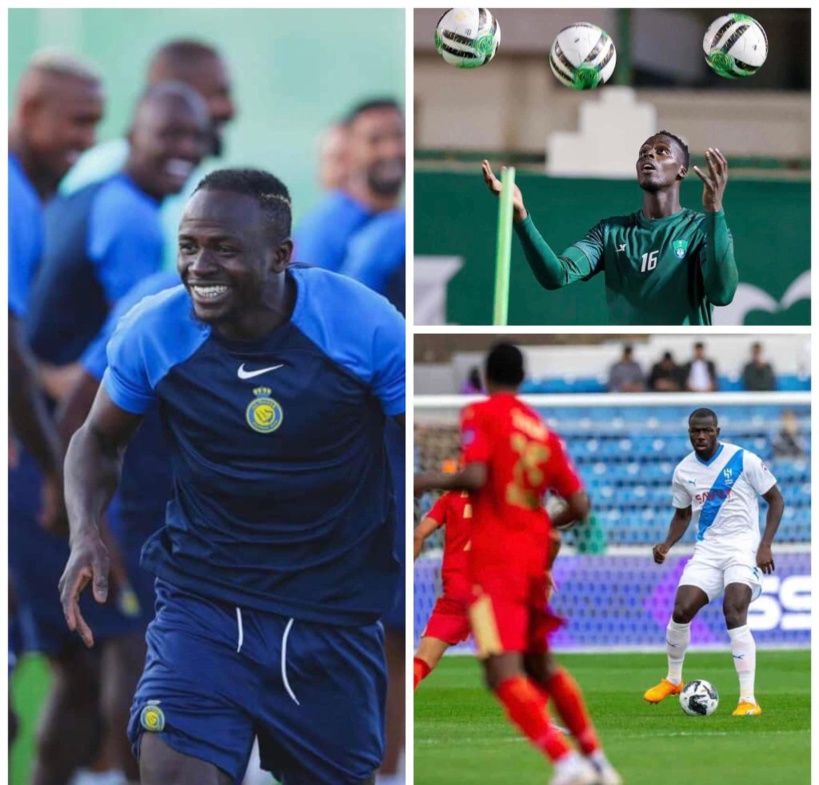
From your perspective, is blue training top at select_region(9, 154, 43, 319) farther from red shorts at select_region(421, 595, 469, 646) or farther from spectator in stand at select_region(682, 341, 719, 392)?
spectator in stand at select_region(682, 341, 719, 392)

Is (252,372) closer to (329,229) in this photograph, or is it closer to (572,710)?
(329,229)

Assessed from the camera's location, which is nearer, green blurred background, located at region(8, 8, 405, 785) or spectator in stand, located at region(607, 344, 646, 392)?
green blurred background, located at region(8, 8, 405, 785)

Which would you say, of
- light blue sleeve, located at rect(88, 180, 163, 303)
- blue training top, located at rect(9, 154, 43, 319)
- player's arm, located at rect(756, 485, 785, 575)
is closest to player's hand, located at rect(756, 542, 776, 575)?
player's arm, located at rect(756, 485, 785, 575)

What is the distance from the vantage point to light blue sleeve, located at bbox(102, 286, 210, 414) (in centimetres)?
521

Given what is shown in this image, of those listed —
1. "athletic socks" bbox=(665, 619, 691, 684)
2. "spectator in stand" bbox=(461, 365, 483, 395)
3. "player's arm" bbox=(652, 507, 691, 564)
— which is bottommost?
"athletic socks" bbox=(665, 619, 691, 684)

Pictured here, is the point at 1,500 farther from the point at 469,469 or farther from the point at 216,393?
the point at 469,469

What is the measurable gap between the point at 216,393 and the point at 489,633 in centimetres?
126

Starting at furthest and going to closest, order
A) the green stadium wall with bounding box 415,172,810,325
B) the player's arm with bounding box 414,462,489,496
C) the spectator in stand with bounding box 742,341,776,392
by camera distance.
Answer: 1. the green stadium wall with bounding box 415,172,810,325
2. the spectator in stand with bounding box 742,341,776,392
3. the player's arm with bounding box 414,462,489,496

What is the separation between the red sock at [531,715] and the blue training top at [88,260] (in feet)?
5.98

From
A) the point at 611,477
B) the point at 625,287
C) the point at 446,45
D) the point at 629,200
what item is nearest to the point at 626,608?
the point at 611,477

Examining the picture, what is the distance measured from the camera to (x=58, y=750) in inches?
208

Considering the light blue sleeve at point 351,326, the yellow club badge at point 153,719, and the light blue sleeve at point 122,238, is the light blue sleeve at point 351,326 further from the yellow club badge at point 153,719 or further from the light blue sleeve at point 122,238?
the yellow club badge at point 153,719

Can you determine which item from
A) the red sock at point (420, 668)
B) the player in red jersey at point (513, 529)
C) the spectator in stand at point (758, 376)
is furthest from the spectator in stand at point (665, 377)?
the player in red jersey at point (513, 529)

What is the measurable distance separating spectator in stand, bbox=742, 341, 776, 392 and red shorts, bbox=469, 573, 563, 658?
5471mm
